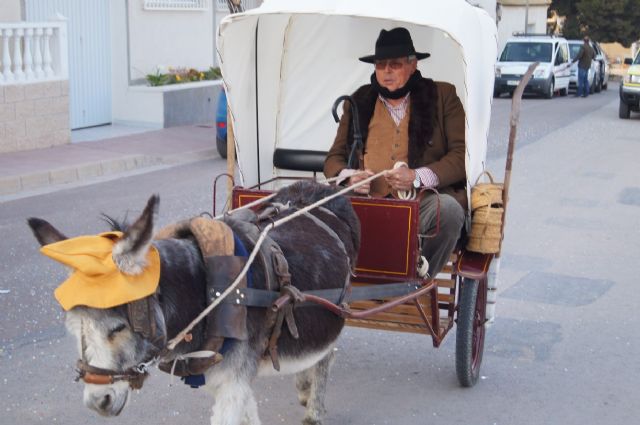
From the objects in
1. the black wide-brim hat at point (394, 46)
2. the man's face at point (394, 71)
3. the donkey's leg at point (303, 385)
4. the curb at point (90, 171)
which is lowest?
the curb at point (90, 171)

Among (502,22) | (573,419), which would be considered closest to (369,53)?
(573,419)

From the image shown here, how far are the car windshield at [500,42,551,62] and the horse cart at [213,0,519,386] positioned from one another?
24.0m

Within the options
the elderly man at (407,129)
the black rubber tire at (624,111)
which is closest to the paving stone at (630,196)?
the elderly man at (407,129)

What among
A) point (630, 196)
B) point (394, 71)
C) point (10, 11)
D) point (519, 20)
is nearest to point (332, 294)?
point (394, 71)

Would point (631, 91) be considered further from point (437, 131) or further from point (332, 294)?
point (332, 294)

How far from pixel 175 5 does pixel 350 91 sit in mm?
13382

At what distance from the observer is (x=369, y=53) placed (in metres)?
6.60

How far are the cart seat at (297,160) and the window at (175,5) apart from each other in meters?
12.4

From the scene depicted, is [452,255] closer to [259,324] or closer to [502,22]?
[259,324]

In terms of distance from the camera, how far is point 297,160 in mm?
6570

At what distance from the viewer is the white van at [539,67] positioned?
28.6 meters

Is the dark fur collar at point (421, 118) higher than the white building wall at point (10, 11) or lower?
lower

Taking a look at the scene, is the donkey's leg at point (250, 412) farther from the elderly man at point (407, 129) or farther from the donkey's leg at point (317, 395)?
the elderly man at point (407, 129)

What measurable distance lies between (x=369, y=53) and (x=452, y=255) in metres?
1.75
